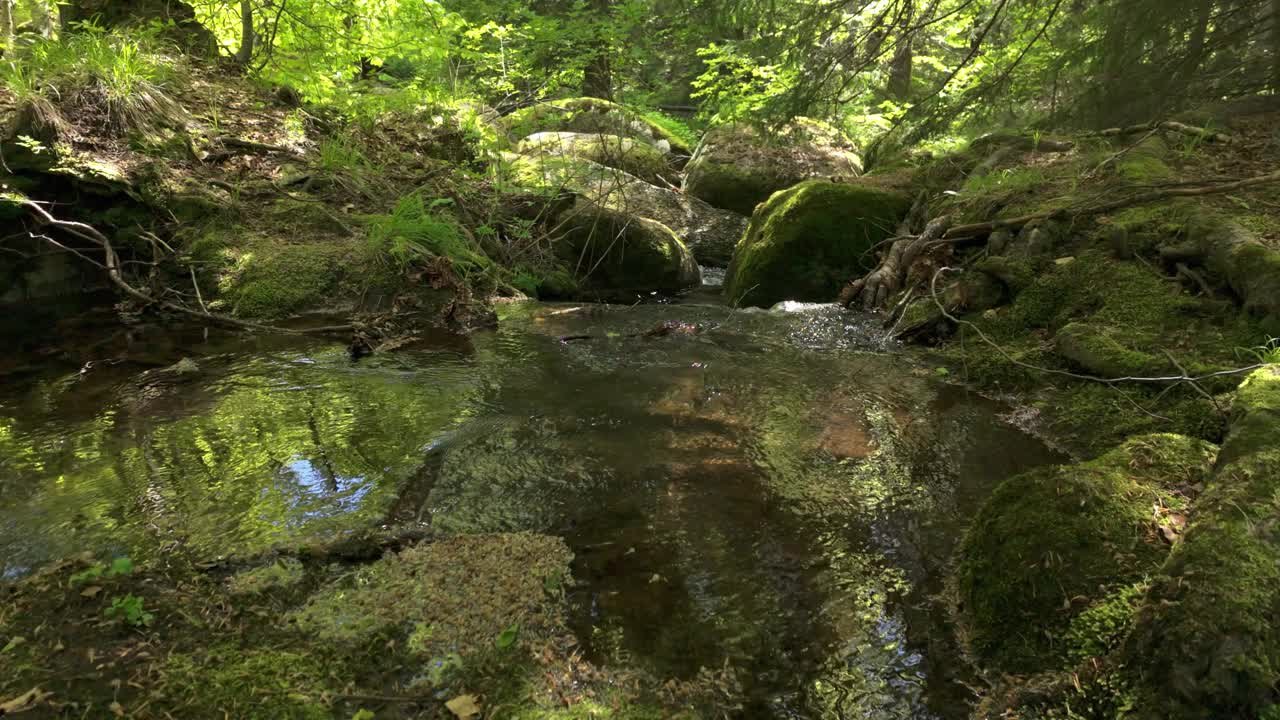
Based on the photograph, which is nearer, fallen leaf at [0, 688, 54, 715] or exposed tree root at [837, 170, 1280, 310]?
fallen leaf at [0, 688, 54, 715]

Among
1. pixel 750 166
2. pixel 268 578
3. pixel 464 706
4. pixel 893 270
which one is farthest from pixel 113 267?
pixel 750 166

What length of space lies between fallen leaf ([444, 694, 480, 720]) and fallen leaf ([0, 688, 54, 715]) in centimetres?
110

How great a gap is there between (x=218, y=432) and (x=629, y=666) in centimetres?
296

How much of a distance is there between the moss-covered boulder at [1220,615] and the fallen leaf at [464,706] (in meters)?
1.84

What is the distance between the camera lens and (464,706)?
1973 mm

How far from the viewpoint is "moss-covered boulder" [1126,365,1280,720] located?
1690 mm

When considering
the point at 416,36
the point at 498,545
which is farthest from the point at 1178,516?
the point at 416,36

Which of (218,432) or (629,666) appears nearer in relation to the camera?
(629,666)

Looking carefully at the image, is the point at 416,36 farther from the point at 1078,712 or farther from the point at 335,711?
the point at 1078,712

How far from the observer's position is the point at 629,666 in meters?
2.21

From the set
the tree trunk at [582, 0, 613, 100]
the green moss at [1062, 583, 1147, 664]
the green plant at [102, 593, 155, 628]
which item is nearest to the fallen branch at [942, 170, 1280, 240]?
the tree trunk at [582, 0, 613, 100]

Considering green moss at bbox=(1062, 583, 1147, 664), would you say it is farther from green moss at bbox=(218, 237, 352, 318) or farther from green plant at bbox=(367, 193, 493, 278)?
green moss at bbox=(218, 237, 352, 318)

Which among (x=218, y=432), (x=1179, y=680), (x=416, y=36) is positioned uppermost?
(x=416, y=36)

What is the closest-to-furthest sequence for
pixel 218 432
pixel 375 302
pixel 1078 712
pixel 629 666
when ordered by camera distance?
pixel 1078 712 < pixel 629 666 < pixel 218 432 < pixel 375 302
